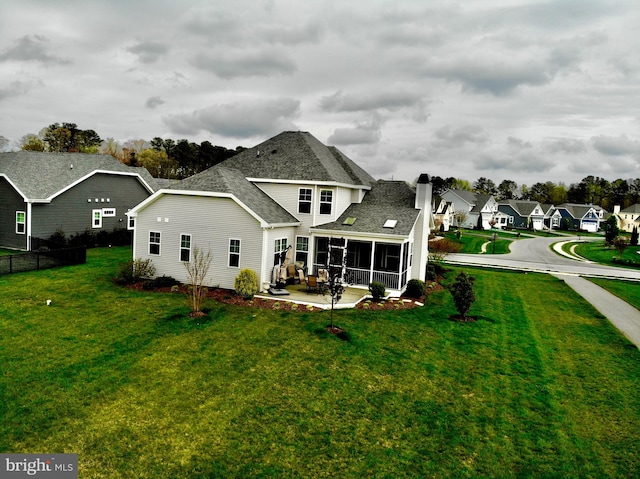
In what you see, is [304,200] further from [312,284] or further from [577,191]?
[577,191]

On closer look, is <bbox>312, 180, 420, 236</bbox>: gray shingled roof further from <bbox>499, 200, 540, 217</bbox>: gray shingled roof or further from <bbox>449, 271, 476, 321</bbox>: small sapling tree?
<bbox>499, 200, 540, 217</bbox>: gray shingled roof

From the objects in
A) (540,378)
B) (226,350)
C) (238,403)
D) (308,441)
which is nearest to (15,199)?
(226,350)

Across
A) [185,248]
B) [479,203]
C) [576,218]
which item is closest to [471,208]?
[479,203]

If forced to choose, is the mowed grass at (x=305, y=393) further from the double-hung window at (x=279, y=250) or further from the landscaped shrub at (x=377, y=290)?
the double-hung window at (x=279, y=250)

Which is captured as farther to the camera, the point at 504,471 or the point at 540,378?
the point at 540,378

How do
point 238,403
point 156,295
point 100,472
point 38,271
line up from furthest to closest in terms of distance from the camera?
1. point 38,271
2. point 156,295
3. point 238,403
4. point 100,472

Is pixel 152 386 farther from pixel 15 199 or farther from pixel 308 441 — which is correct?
pixel 15 199

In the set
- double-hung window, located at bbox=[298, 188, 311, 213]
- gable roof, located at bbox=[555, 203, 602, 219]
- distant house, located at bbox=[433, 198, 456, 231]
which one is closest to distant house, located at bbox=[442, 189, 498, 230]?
distant house, located at bbox=[433, 198, 456, 231]
